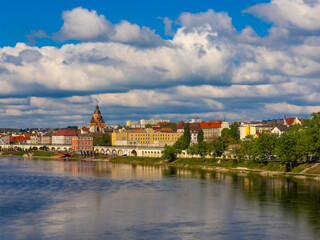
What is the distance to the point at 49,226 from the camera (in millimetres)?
39719

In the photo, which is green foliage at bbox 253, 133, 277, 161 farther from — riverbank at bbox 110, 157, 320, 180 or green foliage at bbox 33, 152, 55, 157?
green foliage at bbox 33, 152, 55, 157

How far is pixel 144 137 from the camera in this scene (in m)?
185

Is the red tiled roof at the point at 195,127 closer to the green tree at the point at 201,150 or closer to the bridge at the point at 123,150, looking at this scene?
the bridge at the point at 123,150

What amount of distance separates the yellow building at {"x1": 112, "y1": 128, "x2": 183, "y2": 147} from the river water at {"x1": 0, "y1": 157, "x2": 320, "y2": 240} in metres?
106

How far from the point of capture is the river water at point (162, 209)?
1486 inches

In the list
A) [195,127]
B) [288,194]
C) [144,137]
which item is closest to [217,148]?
[288,194]

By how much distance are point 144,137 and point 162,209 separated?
13752cm

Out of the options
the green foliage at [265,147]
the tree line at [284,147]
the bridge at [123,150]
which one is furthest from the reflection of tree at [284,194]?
the bridge at [123,150]

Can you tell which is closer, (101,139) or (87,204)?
(87,204)

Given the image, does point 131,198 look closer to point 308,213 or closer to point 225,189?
point 225,189

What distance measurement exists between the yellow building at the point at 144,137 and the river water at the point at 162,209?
106m

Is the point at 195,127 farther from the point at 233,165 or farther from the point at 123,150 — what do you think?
the point at 233,165

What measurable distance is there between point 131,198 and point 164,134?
126m

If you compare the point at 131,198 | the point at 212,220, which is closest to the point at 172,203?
the point at 131,198
